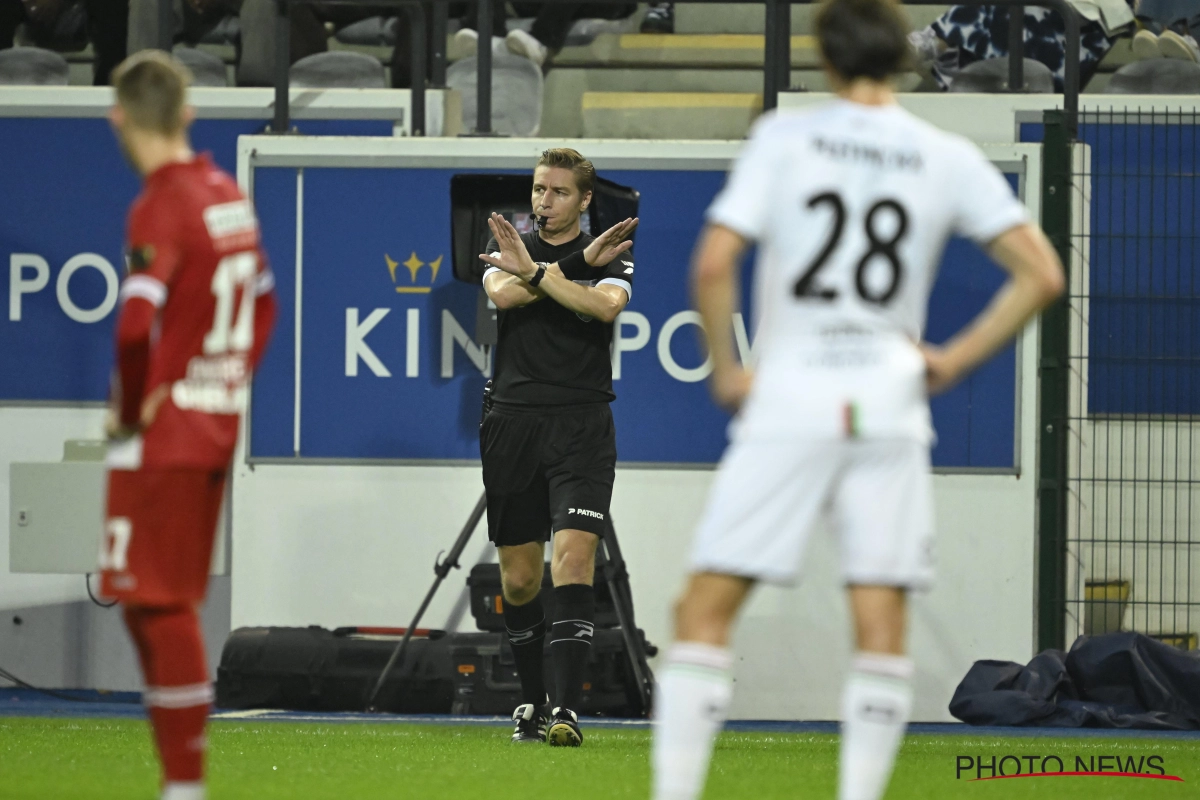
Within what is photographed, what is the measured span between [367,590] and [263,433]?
2.85 feet

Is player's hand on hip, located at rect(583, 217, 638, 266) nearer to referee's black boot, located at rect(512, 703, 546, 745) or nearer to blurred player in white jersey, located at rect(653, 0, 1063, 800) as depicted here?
referee's black boot, located at rect(512, 703, 546, 745)

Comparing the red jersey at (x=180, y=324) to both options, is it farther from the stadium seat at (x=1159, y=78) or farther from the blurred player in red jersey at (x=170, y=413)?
the stadium seat at (x=1159, y=78)

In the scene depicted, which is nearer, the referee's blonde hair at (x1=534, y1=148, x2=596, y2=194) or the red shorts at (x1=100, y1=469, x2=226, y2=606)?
the red shorts at (x1=100, y1=469, x2=226, y2=606)

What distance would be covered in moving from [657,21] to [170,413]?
8.07 m

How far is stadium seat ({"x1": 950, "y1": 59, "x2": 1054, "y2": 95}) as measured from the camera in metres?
8.56

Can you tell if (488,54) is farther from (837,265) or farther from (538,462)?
(837,265)

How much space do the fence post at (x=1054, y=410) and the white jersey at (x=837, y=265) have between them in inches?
189

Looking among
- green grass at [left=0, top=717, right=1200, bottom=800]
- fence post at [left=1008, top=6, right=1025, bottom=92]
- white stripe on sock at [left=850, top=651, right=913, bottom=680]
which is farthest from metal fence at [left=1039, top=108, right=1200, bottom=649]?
white stripe on sock at [left=850, top=651, right=913, bottom=680]

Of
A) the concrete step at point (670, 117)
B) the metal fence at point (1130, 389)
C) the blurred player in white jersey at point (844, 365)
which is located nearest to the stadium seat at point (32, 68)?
Result: the concrete step at point (670, 117)

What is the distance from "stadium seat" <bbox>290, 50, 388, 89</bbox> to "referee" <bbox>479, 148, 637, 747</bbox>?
339 cm

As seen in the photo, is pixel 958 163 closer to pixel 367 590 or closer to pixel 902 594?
pixel 902 594

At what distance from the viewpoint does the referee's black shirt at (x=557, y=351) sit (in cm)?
536

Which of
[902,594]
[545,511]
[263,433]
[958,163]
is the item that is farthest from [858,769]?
[263,433]
